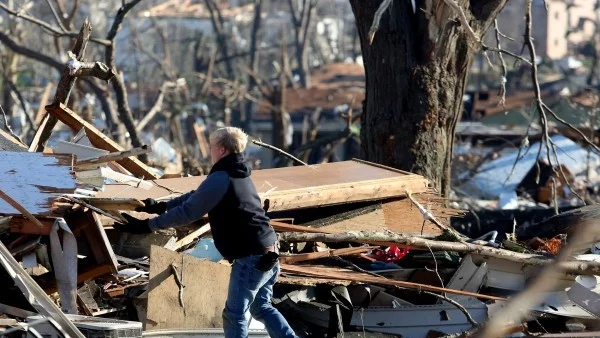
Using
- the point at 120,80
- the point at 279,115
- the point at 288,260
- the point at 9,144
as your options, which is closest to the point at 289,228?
the point at 288,260

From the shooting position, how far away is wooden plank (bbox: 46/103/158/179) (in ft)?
23.1

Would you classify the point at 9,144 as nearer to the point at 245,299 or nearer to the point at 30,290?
the point at 30,290

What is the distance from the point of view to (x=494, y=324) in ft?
6.72

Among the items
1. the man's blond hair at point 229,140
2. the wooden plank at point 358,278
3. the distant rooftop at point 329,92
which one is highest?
the man's blond hair at point 229,140

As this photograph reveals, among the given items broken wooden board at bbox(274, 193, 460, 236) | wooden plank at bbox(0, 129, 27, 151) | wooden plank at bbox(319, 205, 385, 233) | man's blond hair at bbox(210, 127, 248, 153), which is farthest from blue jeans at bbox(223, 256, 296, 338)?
wooden plank at bbox(0, 129, 27, 151)

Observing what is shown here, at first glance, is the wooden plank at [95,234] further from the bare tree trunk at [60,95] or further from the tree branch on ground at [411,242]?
the bare tree trunk at [60,95]

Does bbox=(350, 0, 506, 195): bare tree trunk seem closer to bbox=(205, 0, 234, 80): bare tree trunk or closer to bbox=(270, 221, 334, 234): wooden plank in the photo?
bbox=(270, 221, 334, 234): wooden plank

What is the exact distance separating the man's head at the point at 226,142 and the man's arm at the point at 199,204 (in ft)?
0.36

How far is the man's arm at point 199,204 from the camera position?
16.7ft

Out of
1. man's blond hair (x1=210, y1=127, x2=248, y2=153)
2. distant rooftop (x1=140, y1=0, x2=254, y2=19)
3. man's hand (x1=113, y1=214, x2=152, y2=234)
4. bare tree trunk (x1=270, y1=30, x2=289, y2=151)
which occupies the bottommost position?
bare tree trunk (x1=270, y1=30, x2=289, y2=151)

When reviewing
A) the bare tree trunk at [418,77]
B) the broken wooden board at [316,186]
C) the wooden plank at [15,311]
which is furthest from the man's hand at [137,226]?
the bare tree trunk at [418,77]

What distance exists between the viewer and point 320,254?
6590 mm

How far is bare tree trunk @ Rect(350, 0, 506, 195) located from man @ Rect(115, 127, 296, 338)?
3.83 metres

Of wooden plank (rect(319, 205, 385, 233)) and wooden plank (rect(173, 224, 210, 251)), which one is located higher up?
wooden plank (rect(173, 224, 210, 251))
